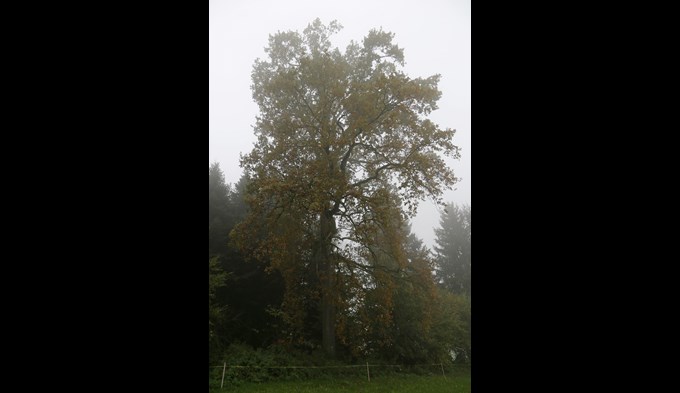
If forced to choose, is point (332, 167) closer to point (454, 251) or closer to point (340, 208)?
point (340, 208)

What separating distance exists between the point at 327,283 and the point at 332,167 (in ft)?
8.30

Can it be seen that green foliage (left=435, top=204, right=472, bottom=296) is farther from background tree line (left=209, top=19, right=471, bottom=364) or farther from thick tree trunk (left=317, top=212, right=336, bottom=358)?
thick tree trunk (left=317, top=212, right=336, bottom=358)

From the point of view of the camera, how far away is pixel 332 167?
9.52 meters

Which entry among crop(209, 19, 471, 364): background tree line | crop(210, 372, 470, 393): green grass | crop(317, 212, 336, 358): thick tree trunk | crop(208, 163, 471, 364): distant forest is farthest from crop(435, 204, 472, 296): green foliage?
crop(317, 212, 336, 358): thick tree trunk

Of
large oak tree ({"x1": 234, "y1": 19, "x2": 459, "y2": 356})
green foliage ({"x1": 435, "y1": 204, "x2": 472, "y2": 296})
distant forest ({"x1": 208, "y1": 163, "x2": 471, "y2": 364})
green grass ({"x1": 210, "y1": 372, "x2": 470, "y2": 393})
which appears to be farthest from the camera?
green foliage ({"x1": 435, "y1": 204, "x2": 472, "y2": 296})

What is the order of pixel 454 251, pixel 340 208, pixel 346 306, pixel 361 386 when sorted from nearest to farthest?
pixel 361 386, pixel 346 306, pixel 340 208, pixel 454 251

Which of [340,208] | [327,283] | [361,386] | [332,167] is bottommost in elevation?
[361,386]

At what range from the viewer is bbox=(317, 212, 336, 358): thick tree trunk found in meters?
9.43

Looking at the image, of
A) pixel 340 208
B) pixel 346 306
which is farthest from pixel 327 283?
pixel 340 208

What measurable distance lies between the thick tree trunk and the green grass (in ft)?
2.72
